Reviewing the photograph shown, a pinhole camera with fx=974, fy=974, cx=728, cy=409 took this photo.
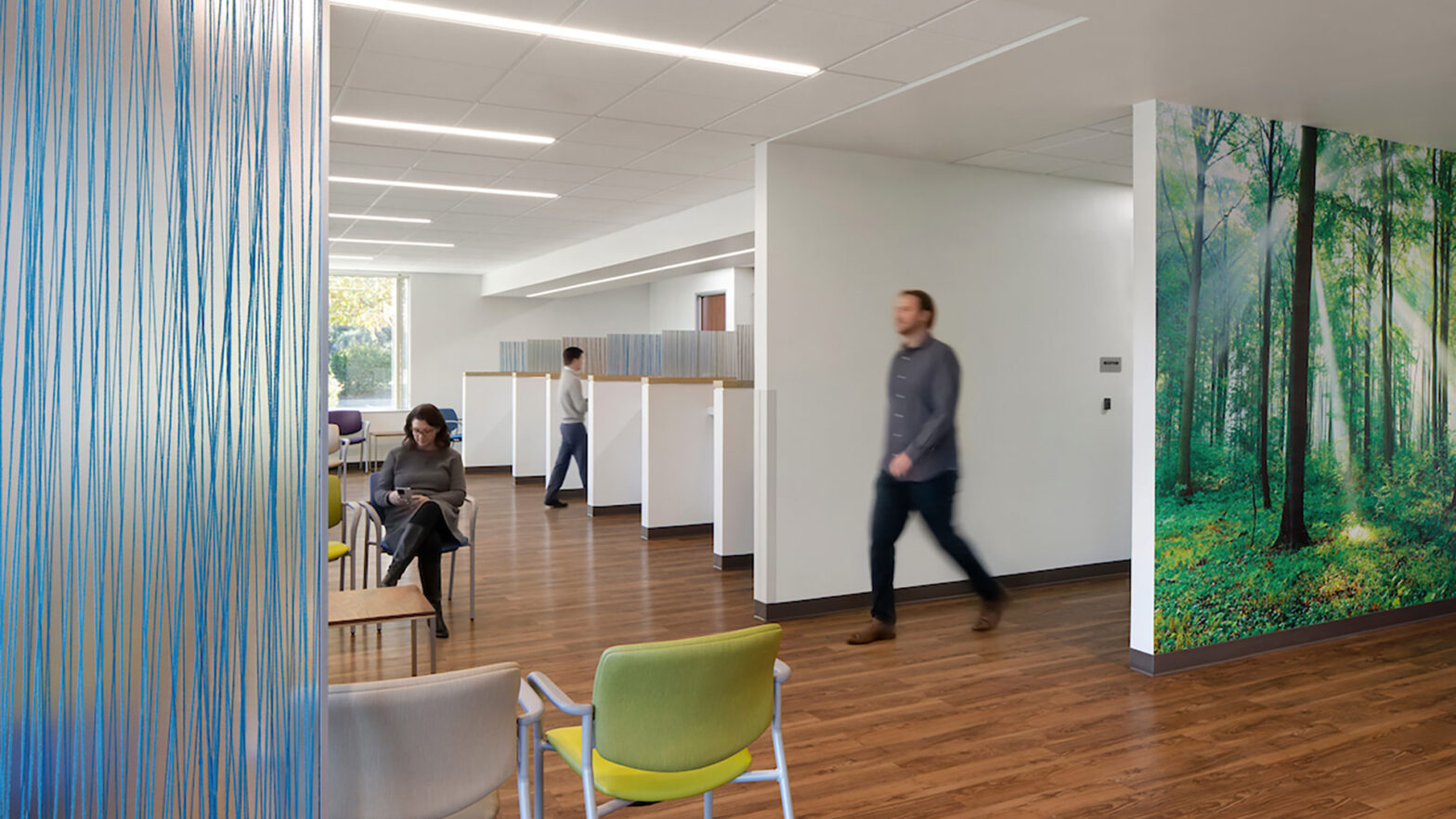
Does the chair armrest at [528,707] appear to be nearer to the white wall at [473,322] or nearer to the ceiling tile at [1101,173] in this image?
the ceiling tile at [1101,173]

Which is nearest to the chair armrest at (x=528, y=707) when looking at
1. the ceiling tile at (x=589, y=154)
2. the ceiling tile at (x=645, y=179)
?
the ceiling tile at (x=589, y=154)

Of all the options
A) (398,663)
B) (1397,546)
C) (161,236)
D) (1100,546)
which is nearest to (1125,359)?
(1100,546)

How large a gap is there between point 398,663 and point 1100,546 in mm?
4510

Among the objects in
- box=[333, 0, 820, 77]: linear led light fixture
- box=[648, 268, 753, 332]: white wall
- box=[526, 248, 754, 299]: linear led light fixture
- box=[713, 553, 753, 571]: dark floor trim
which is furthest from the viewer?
box=[648, 268, 753, 332]: white wall

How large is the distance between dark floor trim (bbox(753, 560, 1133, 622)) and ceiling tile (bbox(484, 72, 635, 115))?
279cm

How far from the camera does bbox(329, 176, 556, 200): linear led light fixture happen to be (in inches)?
273

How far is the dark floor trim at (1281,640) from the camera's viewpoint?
178 inches

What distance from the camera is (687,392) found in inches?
323

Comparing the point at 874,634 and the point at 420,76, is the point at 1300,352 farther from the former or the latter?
Answer: the point at 420,76

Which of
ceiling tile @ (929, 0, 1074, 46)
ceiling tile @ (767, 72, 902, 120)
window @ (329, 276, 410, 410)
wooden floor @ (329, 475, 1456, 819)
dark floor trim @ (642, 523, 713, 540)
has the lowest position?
wooden floor @ (329, 475, 1456, 819)

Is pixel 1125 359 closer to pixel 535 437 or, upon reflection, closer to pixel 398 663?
pixel 398 663

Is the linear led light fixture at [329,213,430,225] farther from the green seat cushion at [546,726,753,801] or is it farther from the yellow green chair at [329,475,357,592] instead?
the green seat cushion at [546,726,753,801]

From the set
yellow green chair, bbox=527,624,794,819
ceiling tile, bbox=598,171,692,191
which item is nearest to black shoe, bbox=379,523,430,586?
yellow green chair, bbox=527,624,794,819

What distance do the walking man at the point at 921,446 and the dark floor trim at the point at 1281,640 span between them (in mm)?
764
